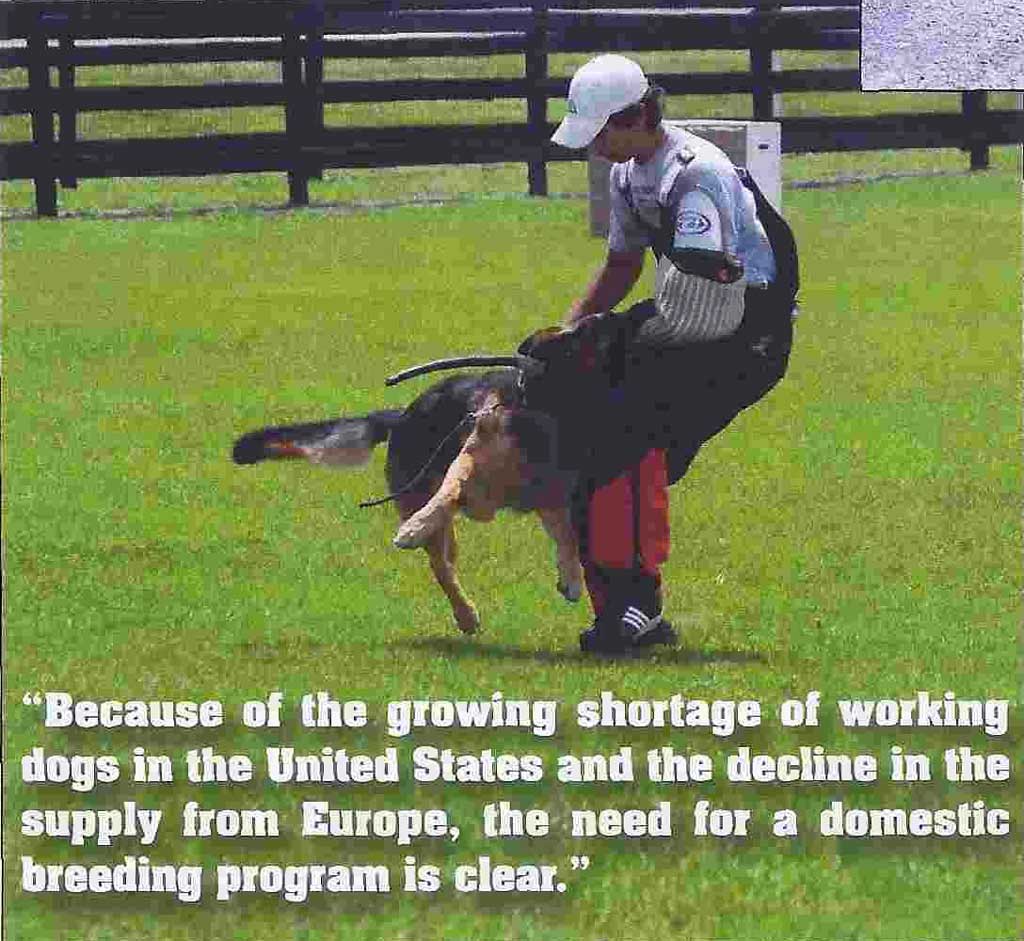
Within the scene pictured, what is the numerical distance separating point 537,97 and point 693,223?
55.8ft

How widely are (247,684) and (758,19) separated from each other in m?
17.8

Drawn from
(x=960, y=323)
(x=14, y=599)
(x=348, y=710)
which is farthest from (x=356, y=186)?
(x=348, y=710)

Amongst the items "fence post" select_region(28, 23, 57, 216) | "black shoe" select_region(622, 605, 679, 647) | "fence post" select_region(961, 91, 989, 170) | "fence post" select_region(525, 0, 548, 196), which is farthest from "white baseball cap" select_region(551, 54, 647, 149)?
"fence post" select_region(961, 91, 989, 170)

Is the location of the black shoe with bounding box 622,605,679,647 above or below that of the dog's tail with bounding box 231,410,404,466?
below

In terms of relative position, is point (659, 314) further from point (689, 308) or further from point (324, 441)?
point (324, 441)

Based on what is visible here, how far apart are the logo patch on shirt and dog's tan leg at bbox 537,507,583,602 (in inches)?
34.9

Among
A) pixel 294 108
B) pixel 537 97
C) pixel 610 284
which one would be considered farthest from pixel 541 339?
pixel 537 97

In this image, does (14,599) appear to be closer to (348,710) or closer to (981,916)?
(348,710)

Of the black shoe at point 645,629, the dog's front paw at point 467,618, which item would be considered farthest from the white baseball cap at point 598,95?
the dog's front paw at point 467,618

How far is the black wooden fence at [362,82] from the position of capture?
22031mm

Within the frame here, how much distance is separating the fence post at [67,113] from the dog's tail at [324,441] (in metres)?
15.3

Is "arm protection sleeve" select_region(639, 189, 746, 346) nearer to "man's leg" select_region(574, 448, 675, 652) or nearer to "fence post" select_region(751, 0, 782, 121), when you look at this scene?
"man's leg" select_region(574, 448, 675, 652)

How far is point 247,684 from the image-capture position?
6.48m

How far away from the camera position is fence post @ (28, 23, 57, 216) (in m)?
21.0
